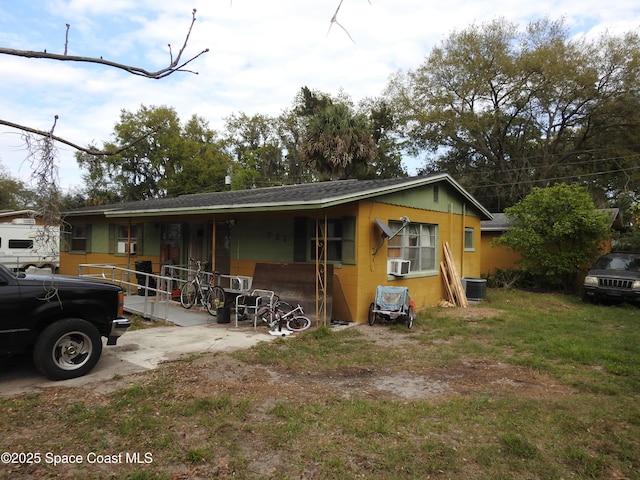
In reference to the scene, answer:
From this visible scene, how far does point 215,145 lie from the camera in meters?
39.2

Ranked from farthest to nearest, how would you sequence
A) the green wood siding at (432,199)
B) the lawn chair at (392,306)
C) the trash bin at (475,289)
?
the trash bin at (475,289)
the green wood siding at (432,199)
the lawn chair at (392,306)

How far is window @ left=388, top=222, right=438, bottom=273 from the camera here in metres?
10.5

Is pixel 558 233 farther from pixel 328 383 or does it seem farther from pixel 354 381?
pixel 328 383

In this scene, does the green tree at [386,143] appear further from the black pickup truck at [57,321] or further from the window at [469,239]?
the black pickup truck at [57,321]

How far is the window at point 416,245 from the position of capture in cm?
1048

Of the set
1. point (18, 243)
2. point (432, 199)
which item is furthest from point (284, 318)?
point (18, 243)

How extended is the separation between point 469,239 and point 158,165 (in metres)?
29.8

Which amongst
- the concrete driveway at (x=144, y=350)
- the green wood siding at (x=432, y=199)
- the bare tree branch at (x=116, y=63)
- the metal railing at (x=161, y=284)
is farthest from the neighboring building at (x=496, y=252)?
the bare tree branch at (x=116, y=63)

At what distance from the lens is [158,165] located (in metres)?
37.0

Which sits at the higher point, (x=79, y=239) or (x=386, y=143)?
(x=386, y=143)

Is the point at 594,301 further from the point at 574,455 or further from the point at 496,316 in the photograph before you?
the point at 574,455

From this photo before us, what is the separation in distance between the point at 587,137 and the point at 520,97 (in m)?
5.21

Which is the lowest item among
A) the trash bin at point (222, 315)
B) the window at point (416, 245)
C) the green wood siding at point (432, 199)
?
the trash bin at point (222, 315)

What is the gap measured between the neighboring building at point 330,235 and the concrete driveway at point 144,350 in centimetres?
205
